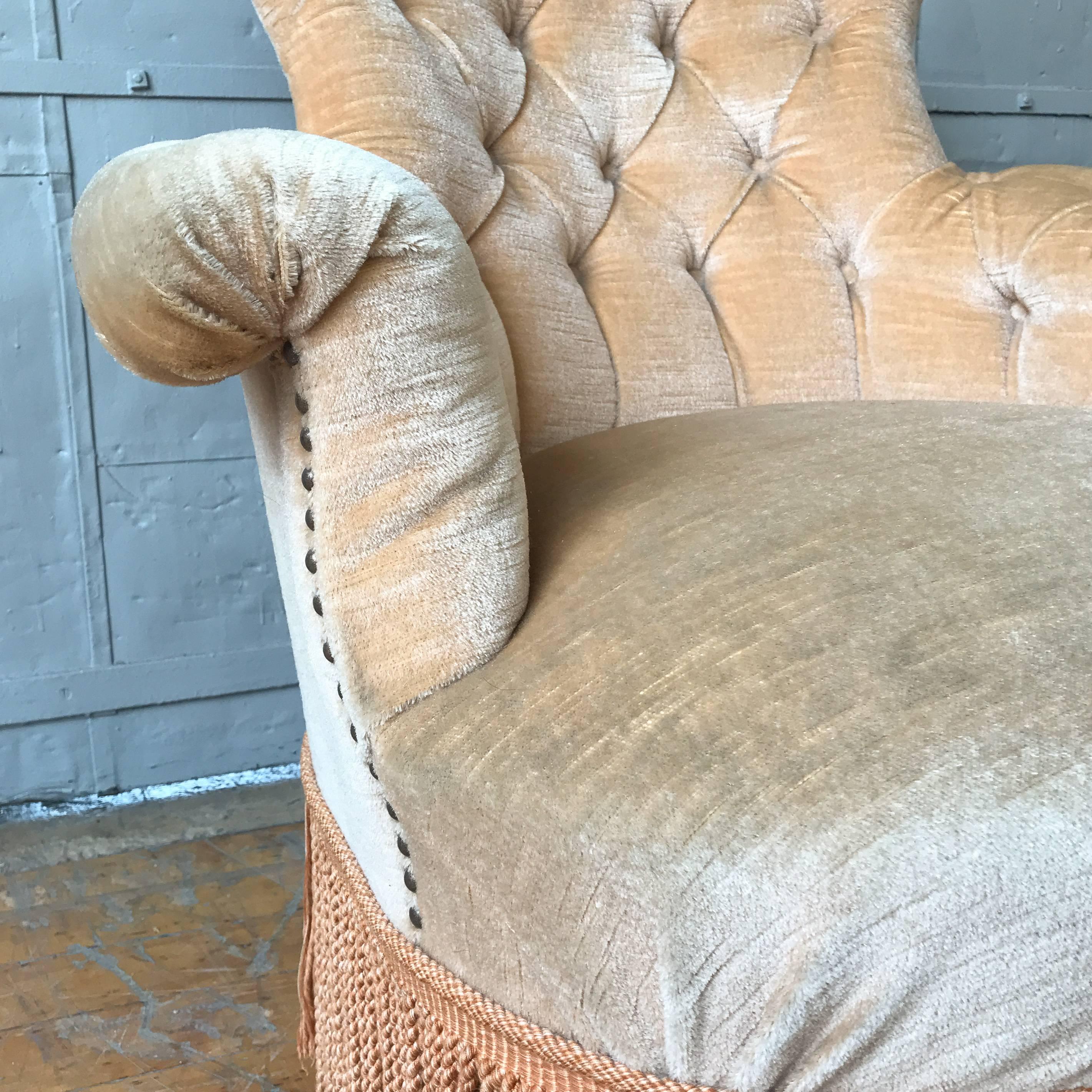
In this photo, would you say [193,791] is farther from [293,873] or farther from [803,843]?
[803,843]

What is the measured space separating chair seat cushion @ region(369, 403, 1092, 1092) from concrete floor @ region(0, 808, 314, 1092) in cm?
52

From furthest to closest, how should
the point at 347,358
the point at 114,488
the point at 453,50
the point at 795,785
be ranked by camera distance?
the point at 114,488 < the point at 453,50 < the point at 347,358 < the point at 795,785

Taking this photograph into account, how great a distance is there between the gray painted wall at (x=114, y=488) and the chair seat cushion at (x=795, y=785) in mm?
878

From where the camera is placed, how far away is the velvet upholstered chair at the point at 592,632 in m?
0.37

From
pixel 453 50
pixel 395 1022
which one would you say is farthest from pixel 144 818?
pixel 453 50

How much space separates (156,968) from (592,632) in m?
0.78

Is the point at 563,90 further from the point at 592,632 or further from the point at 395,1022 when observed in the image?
the point at 395,1022

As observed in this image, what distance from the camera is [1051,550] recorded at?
48cm

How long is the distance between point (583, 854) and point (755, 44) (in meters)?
0.85

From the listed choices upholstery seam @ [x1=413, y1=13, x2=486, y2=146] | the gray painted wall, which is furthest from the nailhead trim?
the gray painted wall

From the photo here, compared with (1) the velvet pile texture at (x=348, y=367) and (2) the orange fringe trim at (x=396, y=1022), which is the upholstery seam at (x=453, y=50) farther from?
(2) the orange fringe trim at (x=396, y=1022)

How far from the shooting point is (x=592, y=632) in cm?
49

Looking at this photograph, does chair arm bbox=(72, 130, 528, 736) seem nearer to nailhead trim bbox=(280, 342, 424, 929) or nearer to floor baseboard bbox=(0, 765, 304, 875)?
nailhead trim bbox=(280, 342, 424, 929)

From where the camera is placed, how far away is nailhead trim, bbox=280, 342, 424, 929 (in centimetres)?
51
